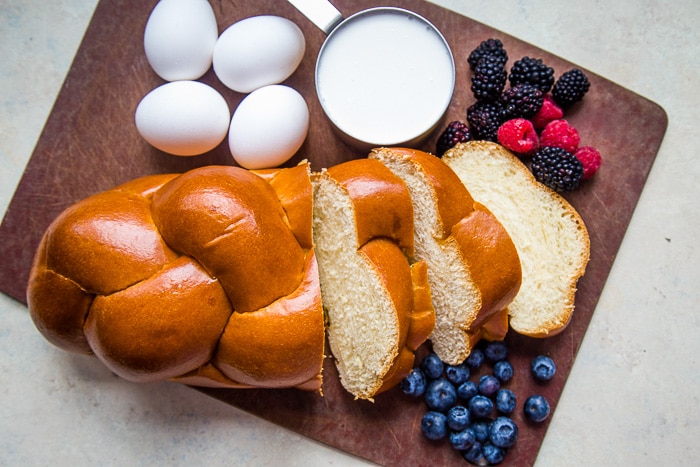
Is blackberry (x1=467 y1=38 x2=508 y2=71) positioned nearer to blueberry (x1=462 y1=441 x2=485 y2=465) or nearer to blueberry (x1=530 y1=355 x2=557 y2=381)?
blueberry (x1=530 y1=355 x2=557 y2=381)

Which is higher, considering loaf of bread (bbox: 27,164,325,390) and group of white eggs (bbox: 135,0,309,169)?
group of white eggs (bbox: 135,0,309,169)

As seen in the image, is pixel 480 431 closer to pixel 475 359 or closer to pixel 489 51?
pixel 475 359

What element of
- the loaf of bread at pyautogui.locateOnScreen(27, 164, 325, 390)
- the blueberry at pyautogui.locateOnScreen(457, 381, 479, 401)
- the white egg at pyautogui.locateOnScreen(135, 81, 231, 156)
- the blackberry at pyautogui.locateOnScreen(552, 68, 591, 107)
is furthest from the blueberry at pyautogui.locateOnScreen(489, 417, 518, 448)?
the white egg at pyautogui.locateOnScreen(135, 81, 231, 156)

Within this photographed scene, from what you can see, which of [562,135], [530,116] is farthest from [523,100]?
[562,135]

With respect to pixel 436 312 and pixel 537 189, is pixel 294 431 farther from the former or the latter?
pixel 537 189

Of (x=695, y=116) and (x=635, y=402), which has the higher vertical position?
(x=695, y=116)

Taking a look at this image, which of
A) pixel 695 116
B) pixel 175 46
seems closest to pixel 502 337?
pixel 695 116
